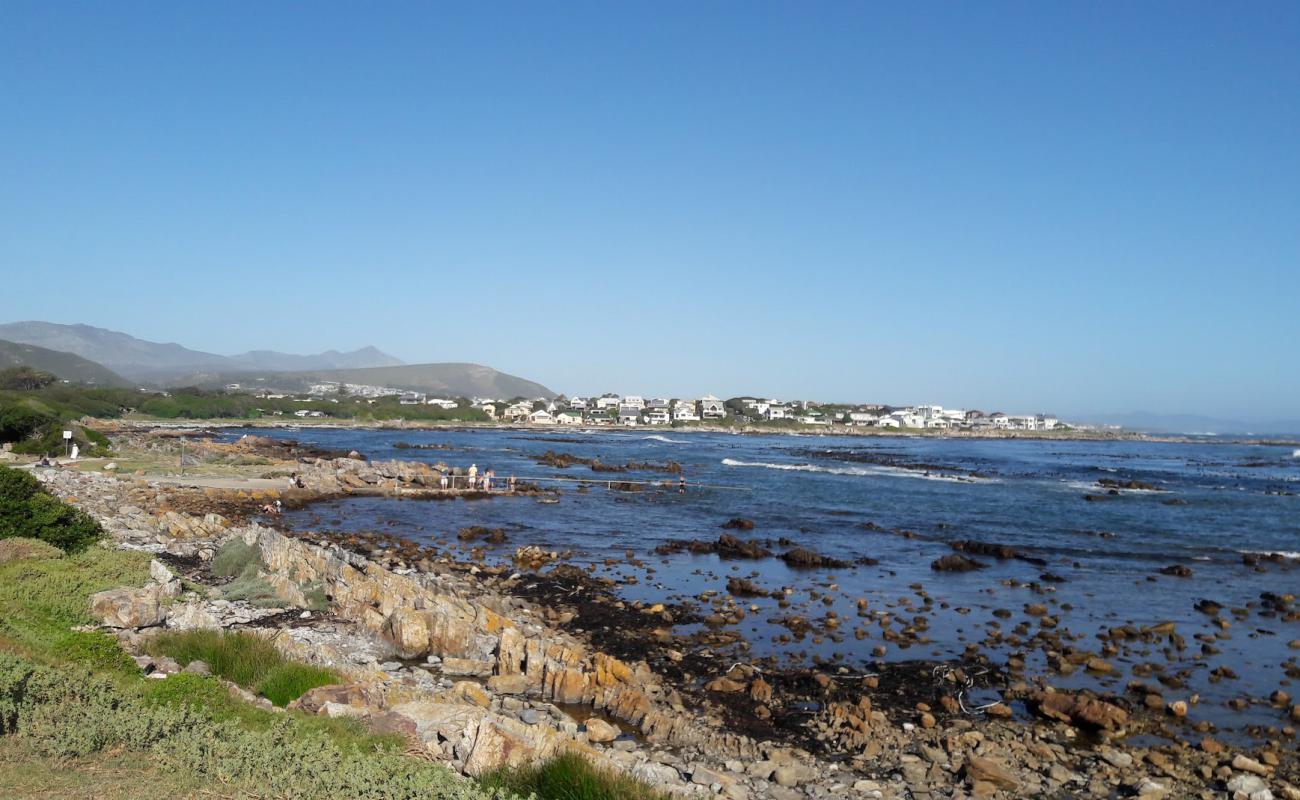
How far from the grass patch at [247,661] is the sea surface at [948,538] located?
28.2 ft

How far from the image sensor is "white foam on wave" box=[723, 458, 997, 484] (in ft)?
181

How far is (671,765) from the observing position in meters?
9.56

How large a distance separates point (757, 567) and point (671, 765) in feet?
47.5

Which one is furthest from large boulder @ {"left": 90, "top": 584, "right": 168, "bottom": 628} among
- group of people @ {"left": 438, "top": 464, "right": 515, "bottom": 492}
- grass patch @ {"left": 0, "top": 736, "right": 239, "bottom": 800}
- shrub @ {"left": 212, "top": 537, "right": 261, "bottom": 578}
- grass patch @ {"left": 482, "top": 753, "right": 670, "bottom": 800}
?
group of people @ {"left": 438, "top": 464, "right": 515, "bottom": 492}

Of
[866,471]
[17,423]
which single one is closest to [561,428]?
[866,471]

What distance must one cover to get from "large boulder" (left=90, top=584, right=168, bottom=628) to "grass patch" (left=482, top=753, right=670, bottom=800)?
25.6 feet

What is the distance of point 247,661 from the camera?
995 cm

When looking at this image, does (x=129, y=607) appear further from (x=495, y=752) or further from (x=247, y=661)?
(x=495, y=752)

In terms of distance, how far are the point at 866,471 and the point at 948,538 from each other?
101ft

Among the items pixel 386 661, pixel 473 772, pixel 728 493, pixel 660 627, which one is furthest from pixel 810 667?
pixel 728 493

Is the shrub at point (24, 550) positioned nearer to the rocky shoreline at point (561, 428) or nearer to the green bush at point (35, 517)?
the green bush at point (35, 517)

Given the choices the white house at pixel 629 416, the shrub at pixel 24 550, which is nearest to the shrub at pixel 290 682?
the shrub at pixel 24 550

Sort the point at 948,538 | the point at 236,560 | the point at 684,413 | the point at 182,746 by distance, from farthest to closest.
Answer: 1. the point at 684,413
2. the point at 948,538
3. the point at 236,560
4. the point at 182,746

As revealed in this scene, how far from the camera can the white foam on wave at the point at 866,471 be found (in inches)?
2174
